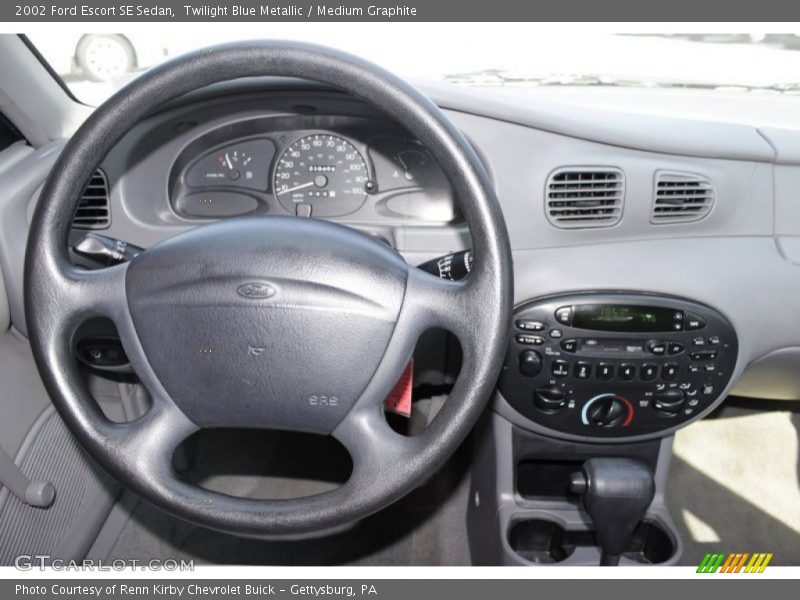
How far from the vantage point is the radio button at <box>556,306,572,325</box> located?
138 centimetres

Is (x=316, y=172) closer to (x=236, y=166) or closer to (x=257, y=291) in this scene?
(x=236, y=166)

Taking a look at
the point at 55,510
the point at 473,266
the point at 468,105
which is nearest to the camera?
the point at 473,266

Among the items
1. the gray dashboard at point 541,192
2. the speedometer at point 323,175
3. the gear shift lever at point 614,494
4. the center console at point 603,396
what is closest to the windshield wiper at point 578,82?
the gray dashboard at point 541,192

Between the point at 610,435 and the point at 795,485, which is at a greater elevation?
the point at 610,435

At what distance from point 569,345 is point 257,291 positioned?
2.45ft

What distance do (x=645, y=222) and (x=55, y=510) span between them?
1609mm

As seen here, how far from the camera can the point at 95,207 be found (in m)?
1.53

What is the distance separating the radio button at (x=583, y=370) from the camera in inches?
55.0

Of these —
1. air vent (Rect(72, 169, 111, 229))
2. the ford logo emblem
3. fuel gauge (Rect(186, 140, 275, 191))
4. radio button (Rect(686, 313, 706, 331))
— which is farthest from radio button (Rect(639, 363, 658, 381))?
air vent (Rect(72, 169, 111, 229))

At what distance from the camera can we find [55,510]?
1.64 m

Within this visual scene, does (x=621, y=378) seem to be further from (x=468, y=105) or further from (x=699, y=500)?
(x=699, y=500)

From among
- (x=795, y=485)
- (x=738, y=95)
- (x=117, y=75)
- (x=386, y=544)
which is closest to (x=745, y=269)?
(x=738, y=95)

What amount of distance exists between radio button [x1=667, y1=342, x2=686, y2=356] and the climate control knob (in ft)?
A: 0.47

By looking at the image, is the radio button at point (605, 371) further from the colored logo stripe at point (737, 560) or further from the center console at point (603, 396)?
the colored logo stripe at point (737, 560)
